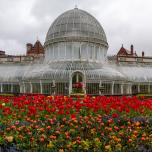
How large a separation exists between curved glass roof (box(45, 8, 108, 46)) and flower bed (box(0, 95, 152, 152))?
2506 centimetres

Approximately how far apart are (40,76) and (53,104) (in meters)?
21.6

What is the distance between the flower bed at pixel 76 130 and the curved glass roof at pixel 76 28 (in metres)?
25.1

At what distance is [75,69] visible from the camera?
32.3 metres

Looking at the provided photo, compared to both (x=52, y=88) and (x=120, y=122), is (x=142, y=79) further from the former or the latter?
(x=120, y=122)

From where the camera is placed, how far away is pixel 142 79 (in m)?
39.1

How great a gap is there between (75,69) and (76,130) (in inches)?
980

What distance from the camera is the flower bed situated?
6.09 metres

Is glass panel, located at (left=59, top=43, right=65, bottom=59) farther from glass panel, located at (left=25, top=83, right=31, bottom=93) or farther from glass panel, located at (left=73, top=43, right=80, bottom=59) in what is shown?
glass panel, located at (left=25, top=83, right=31, bottom=93)

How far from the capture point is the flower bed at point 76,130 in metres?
6.09

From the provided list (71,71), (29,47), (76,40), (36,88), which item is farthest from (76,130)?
(29,47)

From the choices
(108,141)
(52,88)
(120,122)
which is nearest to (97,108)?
(120,122)

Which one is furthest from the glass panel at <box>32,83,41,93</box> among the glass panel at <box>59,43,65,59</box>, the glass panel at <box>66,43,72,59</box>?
the glass panel at <box>66,43,72,59</box>

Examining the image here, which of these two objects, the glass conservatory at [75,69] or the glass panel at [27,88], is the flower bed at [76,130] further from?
the glass panel at [27,88]

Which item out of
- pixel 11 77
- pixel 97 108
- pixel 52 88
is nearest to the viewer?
pixel 97 108
